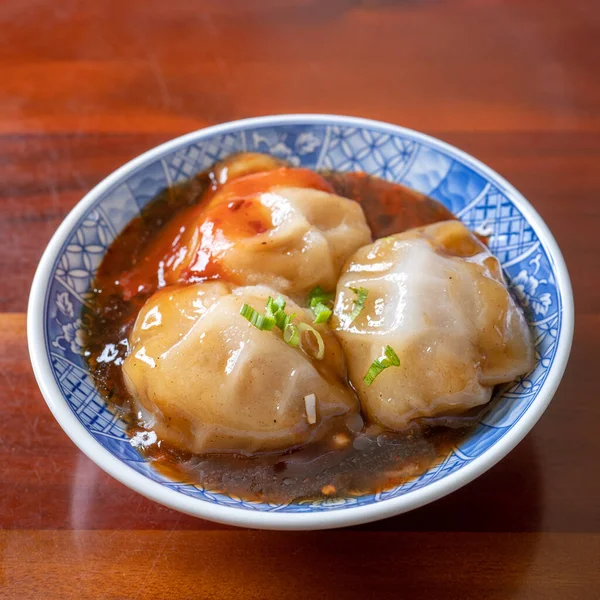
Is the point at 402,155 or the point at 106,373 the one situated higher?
the point at 402,155

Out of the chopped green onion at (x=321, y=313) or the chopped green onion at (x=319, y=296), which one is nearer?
the chopped green onion at (x=321, y=313)

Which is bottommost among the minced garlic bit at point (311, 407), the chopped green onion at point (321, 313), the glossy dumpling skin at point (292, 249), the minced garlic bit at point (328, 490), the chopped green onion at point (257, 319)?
the minced garlic bit at point (328, 490)

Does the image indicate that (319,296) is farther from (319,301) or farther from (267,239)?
(267,239)

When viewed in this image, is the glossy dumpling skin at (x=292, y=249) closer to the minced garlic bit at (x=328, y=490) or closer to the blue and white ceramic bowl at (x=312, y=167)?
the blue and white ceramic bowl at (x=312, y=167)

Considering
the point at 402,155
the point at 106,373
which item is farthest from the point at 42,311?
the point at 402,155

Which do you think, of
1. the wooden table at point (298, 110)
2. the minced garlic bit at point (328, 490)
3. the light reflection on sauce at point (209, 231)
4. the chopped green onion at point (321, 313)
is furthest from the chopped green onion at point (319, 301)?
the wooden table at point (298, 110)

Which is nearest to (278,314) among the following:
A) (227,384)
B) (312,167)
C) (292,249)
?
(227,384)

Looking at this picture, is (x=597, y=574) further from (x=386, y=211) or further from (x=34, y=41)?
(x=34, y=41)
